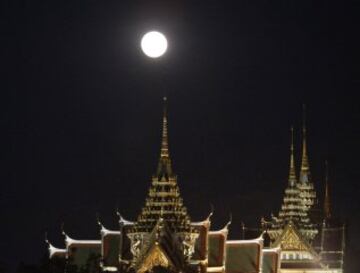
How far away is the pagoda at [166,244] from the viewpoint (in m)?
37.0

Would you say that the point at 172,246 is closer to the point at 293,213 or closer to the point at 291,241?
the point at 291,241

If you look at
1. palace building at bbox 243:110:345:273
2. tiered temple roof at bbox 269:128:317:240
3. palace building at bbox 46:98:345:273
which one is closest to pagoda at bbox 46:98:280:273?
palace building at bbox 46:98:345:273

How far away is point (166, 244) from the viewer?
122ft

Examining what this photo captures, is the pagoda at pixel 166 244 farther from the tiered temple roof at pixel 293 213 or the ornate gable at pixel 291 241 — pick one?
the tiered temple roof at pixel 293 213

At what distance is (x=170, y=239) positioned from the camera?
37625 mm

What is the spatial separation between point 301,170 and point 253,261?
15.8 metres

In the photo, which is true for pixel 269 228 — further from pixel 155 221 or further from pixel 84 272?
pixel 84 272

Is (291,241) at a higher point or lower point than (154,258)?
higher

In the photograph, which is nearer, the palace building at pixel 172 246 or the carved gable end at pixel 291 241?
the palace building at pixel 172 246

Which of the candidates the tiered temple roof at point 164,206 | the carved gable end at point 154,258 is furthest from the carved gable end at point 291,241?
the carved gable end at point 154,258

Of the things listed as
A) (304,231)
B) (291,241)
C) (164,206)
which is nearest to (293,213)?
(304,231)

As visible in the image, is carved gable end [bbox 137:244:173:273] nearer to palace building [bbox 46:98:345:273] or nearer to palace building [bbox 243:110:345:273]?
palace building [bbox 46:98:345:273]

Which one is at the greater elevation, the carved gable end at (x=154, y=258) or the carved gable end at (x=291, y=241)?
the carved gable end at (x=291, y=241)

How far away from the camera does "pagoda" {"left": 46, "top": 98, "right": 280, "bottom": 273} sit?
3700 centimetres
